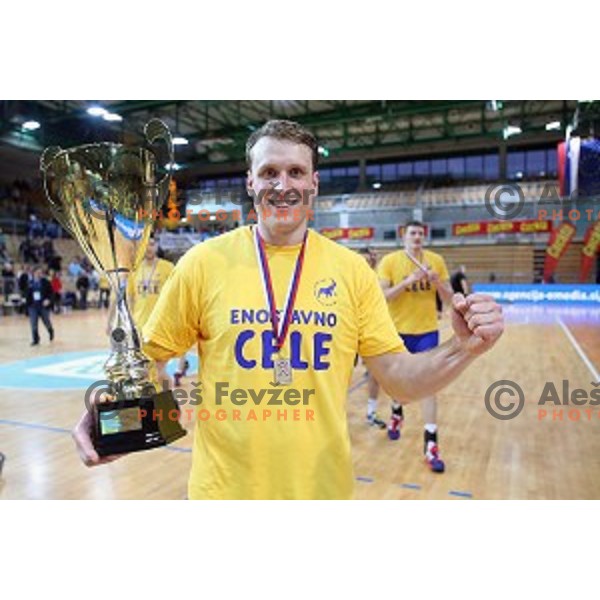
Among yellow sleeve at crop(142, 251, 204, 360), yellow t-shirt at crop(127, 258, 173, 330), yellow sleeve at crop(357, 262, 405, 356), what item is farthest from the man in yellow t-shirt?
yellow sleeve at crop(142, 251, 204, 360)

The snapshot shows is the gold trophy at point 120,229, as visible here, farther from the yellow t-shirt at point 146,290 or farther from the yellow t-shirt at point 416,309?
the yellow t-shirt at point 146,290

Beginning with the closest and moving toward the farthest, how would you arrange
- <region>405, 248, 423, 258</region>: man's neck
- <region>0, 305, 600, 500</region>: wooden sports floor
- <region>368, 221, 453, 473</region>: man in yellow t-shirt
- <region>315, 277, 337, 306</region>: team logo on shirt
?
1. <region>315, 277, 337, 306</region>: team logo on shirt
2. <region>0, 305, 600, 500</region>: wooden sports floor
3. <region>368, 221, 453, 473</region>: man in yellow t-shirt
4. <region>405, 248, 423, 258</region>: man's neck

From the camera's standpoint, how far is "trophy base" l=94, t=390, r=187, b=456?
1153mm

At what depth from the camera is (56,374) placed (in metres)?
6.53

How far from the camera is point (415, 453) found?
3.65 m

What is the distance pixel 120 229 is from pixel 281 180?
42 centimetres

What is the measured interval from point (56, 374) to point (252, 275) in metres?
6.00

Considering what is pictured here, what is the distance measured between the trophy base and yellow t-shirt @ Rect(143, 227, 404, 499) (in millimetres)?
157

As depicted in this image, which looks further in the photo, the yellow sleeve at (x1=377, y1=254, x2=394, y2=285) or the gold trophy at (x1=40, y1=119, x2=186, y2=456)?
the yellow sleeve at (x1=377, y1=254, x2=394, y2=285)

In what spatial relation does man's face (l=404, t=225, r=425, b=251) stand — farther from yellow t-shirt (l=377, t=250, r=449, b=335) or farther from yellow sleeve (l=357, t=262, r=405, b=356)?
yellow sleeve (l=357, t=262, r=405, b=356)
